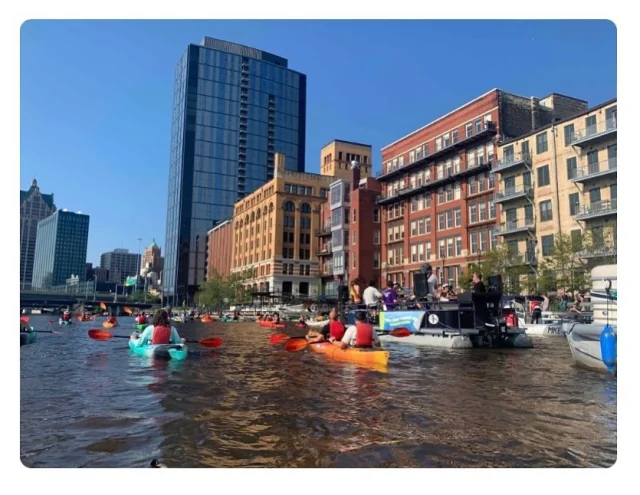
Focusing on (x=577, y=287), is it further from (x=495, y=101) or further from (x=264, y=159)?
(x=264, y=159)

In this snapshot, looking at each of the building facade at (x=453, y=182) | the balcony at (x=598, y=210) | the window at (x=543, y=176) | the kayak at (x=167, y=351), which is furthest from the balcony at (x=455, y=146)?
the kayak at (x=167, y=351)

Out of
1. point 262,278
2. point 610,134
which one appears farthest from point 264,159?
point 610,134

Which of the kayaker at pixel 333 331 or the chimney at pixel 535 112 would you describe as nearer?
the kayaker at pixel 333 331

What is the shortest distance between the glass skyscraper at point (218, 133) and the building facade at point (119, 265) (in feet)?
44.4

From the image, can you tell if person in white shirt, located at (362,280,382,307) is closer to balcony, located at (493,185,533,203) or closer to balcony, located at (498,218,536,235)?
balcony, located at (498,218,536,235)

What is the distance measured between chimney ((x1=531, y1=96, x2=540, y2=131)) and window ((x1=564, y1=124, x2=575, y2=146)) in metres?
9.36

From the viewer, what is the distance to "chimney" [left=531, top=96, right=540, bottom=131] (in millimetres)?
52625

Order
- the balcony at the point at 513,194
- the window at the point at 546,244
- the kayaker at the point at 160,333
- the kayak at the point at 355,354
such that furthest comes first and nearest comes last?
the balcony at the point at 513,194, the window at the point at 546,244, the kayaker at the point at 160,333, the kayak at the point at 355,354

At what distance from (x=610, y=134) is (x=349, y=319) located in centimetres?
2722

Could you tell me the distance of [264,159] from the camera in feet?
506

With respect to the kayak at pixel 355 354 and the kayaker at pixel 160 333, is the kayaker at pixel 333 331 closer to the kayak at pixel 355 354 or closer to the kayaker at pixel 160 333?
the kayak at pixel 355 354

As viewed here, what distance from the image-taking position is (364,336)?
48.5 ft

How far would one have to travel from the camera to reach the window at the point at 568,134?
42.5 metres
